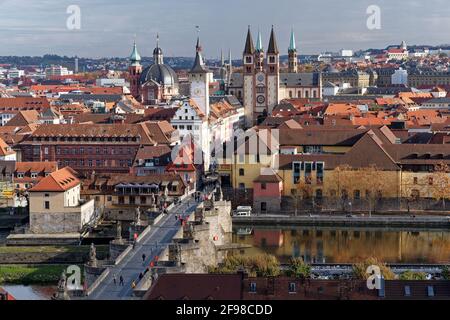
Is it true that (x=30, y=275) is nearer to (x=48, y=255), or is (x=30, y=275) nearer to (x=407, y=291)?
(x=48, y=255)

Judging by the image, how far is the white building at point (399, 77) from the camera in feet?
345

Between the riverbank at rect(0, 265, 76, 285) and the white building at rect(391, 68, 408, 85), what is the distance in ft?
277

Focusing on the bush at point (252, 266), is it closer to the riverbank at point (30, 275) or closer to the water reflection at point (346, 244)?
the water reflection at point (346, 244)

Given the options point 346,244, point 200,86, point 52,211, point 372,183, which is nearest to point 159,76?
point 200,86

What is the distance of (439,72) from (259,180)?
7568 centimetres

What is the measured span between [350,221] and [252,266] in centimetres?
1201

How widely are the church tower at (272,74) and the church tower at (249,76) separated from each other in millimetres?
1150

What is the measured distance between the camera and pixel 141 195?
33562 mm

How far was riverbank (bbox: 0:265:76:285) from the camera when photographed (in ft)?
75.6

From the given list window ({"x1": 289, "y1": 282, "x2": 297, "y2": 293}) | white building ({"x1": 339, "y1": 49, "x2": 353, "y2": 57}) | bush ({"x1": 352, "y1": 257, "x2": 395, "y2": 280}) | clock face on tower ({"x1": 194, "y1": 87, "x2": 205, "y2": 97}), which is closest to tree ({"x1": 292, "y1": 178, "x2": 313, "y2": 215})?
bush ({"x1": 352, "y1": 257, "x2": 395, "y2": 280})

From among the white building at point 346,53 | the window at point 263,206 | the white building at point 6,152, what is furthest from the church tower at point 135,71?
the white building at point 346,53
